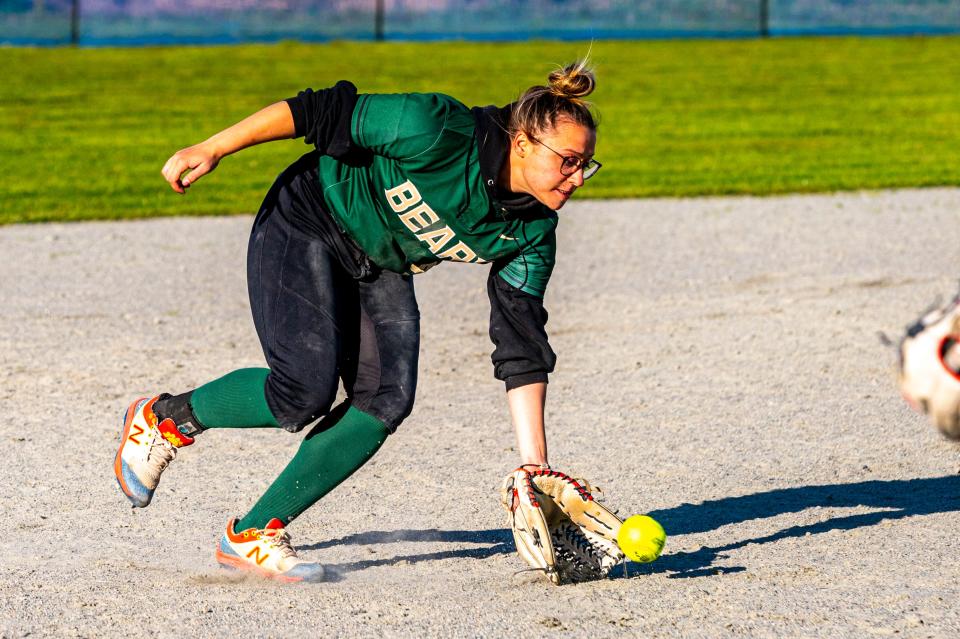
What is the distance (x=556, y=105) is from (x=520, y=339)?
72 centimetres

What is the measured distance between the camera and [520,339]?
4141 mm

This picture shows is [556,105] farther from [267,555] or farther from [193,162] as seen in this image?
[267,555]

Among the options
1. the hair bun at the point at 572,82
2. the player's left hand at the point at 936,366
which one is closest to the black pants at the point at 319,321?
the hair bun at the point at 572,82

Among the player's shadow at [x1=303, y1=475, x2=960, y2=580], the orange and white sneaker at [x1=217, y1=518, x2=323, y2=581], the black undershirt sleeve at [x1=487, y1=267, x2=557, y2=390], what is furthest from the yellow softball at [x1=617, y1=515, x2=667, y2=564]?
the orange and white sneaker at [x1=217, y1=518, x2=323, y2=581]

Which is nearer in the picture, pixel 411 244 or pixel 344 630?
pixel 344 630

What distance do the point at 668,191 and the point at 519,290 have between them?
780 cm

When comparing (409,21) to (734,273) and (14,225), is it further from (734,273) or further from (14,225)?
(734,273)

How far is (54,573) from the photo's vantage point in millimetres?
4148

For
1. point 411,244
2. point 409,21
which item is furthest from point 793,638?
point 409,21

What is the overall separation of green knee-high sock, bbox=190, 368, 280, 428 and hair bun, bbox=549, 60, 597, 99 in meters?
1.19

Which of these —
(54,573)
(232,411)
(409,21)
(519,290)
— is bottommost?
(54,573)

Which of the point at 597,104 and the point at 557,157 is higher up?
the point at 597,104

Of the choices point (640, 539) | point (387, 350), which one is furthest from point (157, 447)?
point (640, 539)

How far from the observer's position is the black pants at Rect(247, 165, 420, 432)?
A: 399 centimetres
